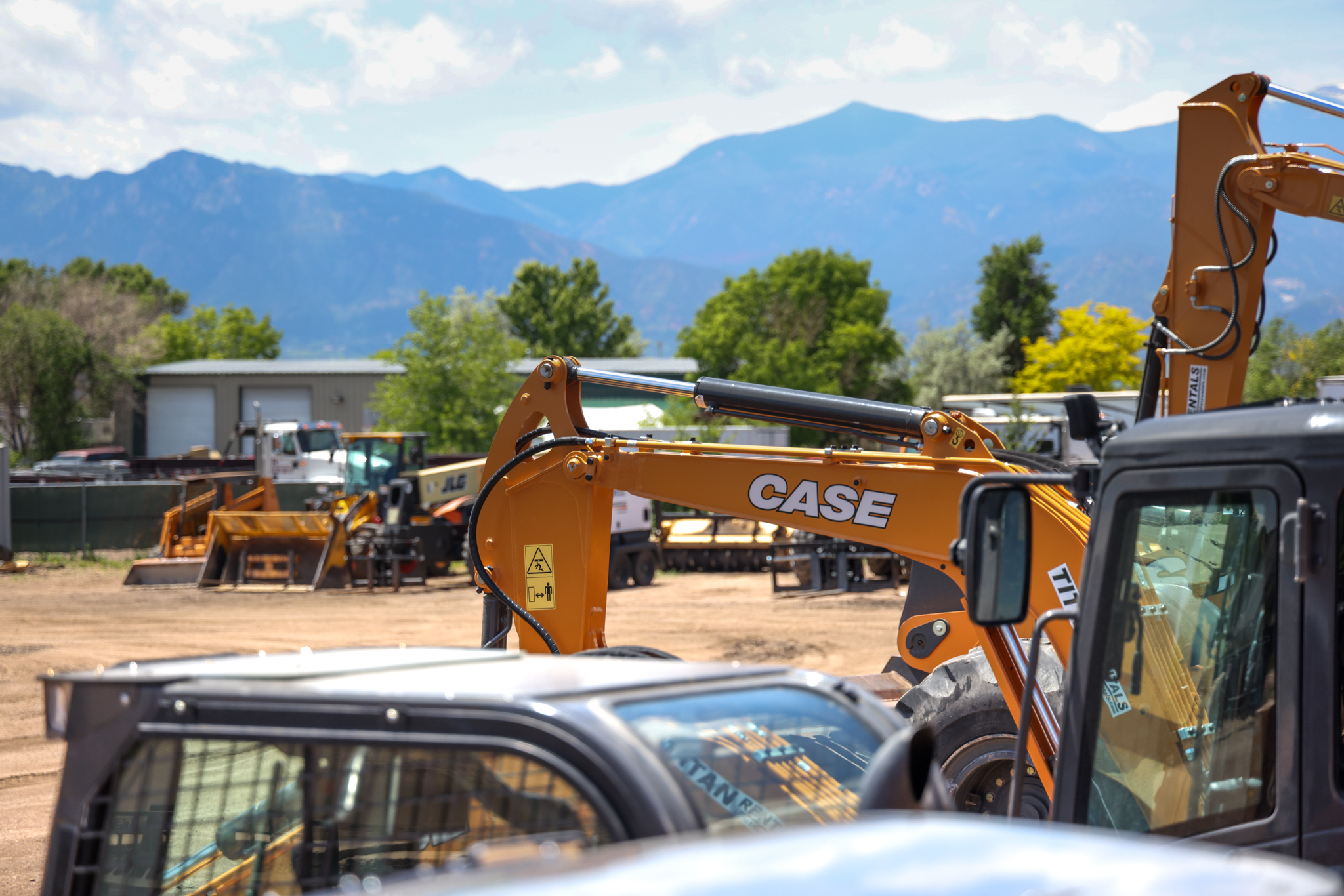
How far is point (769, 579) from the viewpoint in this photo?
23.8 metres

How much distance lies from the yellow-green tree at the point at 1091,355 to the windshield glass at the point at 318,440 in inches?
1671

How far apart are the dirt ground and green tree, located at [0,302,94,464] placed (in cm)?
3082

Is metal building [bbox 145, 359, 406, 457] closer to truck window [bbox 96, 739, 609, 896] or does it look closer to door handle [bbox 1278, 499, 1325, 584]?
truck window [bbox 96, 739, 609, 896]

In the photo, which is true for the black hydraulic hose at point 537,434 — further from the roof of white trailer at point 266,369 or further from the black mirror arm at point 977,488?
the roof of white trailer at point 266,369

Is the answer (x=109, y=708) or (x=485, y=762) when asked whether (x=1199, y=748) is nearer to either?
(x=485, y=762)

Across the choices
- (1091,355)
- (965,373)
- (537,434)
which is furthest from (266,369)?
(537,434)

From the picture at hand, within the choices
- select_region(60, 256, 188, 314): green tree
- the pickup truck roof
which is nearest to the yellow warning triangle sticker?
the pickup truck roof

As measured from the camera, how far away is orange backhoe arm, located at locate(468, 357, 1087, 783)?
582 cm

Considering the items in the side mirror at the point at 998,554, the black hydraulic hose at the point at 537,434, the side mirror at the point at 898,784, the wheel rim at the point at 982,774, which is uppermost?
the black hydraulic hose at the point at 537,434

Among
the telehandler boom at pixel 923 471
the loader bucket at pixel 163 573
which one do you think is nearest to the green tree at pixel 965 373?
the loader bucket at pixel 163 573

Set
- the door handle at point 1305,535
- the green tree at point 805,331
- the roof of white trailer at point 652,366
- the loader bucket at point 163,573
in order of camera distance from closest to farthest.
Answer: the door handle at point 1305,535 < the loader bucket at point 163,573 < the roof of white trailer at point 652,366 < the green tree at point 805,331

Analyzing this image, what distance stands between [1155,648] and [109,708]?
9.32 ft

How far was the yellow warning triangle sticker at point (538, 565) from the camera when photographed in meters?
6.76

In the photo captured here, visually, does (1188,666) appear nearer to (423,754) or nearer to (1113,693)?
(1113,693)
